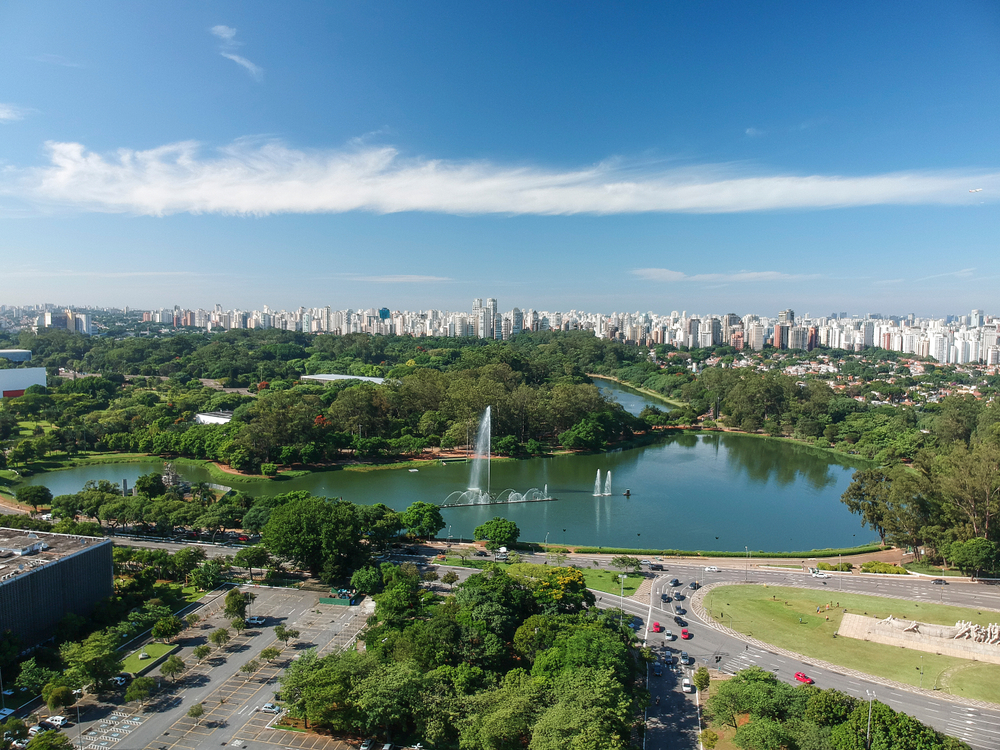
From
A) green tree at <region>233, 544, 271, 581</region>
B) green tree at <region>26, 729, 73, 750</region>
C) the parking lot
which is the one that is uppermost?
green tree at <region>233, 544, 271, 581</region>

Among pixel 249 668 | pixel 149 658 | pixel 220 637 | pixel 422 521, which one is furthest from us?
pixel 422 521

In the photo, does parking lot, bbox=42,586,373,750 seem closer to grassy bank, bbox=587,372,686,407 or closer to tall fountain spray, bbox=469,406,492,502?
tall fountain spray, bbox=469,406,492,502

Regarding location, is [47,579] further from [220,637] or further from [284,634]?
[284,634]

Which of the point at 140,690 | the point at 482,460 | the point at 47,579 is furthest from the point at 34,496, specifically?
the point at 482,460

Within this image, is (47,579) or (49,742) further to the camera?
(47,579)

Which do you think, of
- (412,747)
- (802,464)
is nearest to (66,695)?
(412,747)

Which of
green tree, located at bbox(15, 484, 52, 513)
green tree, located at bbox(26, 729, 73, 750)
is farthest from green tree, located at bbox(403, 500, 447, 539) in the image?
green tree, located at bbox(15, 484, 52, 513)

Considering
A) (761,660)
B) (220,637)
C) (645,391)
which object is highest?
(645,391)
